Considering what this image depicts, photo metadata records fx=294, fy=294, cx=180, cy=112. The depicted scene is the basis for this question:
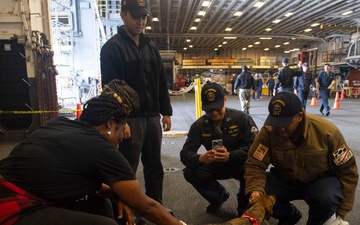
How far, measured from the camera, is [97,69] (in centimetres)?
1245

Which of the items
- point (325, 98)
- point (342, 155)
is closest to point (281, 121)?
point (342, 155)

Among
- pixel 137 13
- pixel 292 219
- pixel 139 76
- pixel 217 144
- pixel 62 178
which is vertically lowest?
pixel 292 219

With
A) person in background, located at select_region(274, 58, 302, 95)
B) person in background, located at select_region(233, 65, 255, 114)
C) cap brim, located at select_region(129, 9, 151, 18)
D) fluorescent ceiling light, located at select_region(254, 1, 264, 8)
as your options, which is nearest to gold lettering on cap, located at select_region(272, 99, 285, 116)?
cap brim, located at select_region(129, 9, 151, 18)

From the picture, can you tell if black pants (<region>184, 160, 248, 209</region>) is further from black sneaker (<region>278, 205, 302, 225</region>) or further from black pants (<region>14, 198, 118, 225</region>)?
black pants (<region>14, 198, 118, 225</region>)

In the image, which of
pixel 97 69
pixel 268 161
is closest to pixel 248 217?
pixel 268 161

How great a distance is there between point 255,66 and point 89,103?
97.2 feet

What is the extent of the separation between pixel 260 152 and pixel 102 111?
1222 mm

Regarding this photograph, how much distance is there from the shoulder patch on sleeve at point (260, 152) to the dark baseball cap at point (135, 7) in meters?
1.29

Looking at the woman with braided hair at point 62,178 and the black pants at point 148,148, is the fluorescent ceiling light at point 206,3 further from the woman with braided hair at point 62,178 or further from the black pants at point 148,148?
the woman with braided hair at point 62,178

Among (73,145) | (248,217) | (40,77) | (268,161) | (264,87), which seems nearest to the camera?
(73,145)

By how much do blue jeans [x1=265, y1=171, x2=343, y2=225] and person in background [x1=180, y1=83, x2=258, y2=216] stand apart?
330mm

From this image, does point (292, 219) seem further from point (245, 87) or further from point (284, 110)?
point (245, 87)

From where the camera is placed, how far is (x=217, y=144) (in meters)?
2.49

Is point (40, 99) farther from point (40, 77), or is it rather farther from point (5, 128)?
point (5, 128)
